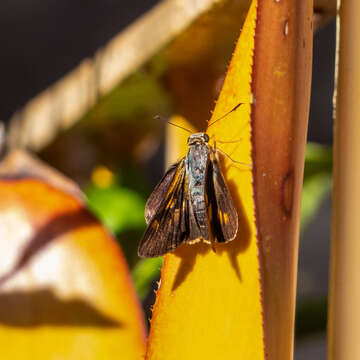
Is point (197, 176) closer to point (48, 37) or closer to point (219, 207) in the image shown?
point (219, 207)

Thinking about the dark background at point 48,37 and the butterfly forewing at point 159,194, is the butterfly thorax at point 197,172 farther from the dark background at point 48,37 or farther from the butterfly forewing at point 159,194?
the dark background at point 48,37

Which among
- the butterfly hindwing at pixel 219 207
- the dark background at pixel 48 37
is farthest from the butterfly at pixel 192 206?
the dark background at pixel 48 37

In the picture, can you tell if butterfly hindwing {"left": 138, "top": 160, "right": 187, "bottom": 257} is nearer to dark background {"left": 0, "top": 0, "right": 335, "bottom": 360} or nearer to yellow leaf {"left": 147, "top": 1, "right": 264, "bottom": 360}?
yellow leaf {"left": 147, "top": 1, "right": 264, "bottom": 360}

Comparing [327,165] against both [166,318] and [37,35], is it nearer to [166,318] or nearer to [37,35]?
[166,318]

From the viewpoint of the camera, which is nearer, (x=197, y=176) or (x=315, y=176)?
(x=197, y=176)

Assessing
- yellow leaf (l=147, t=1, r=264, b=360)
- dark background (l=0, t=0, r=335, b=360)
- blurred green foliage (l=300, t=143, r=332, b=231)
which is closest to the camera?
yellow leaf (l=147, t=1, r=264, b=360)

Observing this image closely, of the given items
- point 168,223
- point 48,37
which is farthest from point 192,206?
point 48,37

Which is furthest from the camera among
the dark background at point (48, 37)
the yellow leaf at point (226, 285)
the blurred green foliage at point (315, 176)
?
the dark background at point (48, 37)

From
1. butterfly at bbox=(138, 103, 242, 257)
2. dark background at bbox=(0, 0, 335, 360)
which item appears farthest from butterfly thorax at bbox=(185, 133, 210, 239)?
dark background at bbox=(0, 0, 335, 360)
